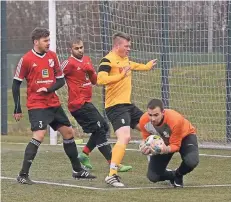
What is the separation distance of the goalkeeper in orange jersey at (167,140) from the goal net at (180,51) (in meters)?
4.62

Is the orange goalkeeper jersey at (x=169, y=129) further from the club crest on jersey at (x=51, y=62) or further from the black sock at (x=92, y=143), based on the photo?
the black sock at (x=92, y=143)

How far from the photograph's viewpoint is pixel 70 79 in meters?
10.2

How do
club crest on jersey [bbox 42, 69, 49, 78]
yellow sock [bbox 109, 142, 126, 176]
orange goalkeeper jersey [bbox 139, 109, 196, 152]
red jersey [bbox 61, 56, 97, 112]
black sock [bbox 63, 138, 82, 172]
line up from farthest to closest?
1. red jersey [bbox 61, 56, 97, 112]
2. black sock [bbox 63, 138, 82, 172]
3. club crest on jersey [bbox 42, 69, 49, 78]
4. yellow sock [bbox 109, 142, 126, 176]
5. orange goalkeeper jersey [bbox 139, 109, 196, 152]

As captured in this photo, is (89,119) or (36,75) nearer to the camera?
→ (36,75)

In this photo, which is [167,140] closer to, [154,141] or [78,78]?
[154,141]

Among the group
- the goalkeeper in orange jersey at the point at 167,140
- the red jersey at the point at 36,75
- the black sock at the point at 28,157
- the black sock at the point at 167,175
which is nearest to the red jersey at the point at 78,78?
the red jersey at the point at 36,75

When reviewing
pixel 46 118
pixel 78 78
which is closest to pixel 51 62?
pixel 46 118

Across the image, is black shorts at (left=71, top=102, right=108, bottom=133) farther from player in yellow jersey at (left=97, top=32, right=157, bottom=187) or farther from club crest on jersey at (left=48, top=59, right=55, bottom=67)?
club crest on jersey at (left=48, top=59, right=55, bottom=67)

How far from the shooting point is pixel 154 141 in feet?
26.1

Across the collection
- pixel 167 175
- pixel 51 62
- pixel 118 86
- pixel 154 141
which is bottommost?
pixel 167 175

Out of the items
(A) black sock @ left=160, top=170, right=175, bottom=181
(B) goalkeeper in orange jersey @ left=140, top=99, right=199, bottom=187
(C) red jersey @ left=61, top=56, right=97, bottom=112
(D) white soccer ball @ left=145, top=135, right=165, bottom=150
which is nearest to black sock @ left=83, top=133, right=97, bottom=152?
(C) red jersey @ left=61, top=56, right=97, bottom=112

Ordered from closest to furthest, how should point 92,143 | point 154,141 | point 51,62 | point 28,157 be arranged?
point 154,141 → point 28,157 → point 51,62 → point 92,143

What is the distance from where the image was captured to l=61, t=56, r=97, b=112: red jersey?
1007 cm

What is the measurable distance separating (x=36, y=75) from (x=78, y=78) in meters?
1.16
